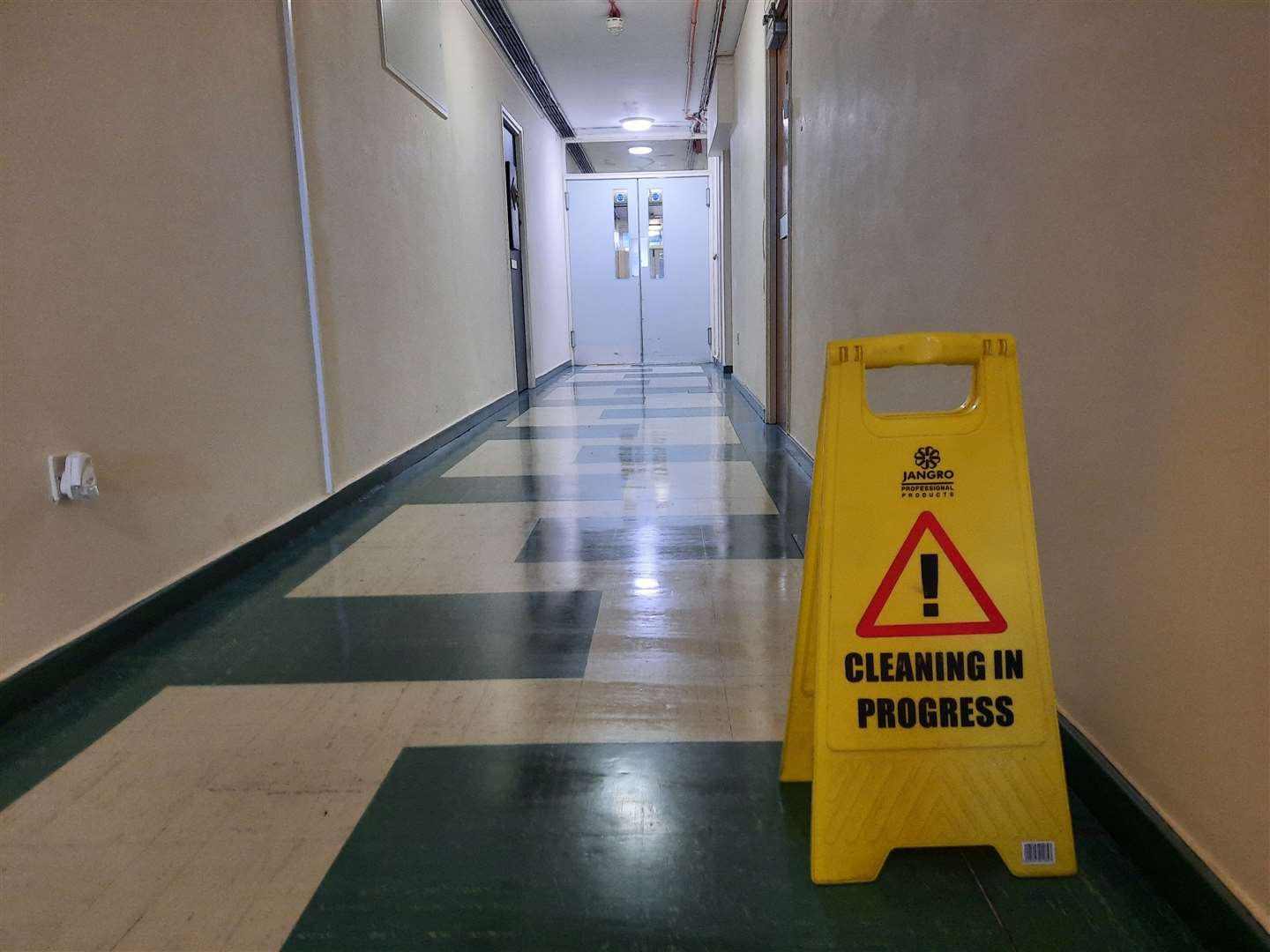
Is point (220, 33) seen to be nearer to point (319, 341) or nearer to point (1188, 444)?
point (319, 341)

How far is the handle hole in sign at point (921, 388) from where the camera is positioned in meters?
1.76

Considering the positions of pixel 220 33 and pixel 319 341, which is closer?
pixel 220 33

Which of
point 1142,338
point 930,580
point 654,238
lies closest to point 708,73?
point 654,238

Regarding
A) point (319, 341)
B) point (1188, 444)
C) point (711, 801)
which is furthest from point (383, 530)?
point (1188, 444)

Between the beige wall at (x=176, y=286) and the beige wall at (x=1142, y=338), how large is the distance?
6.38ft

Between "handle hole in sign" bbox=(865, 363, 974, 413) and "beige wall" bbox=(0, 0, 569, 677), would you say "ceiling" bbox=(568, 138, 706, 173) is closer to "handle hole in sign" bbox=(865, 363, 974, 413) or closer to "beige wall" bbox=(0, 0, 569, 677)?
"beige wall" bbox=(0, 0, 569, 677)

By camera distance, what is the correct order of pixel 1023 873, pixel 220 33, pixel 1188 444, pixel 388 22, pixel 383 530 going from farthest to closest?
pixel 388 22 < pixel 383 530 < pixel 220 33 < pixel 1023 873 < pixel 1188 444

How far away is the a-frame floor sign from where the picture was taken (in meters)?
1.06

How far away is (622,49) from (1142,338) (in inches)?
281

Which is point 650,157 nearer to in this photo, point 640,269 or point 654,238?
point 654,238

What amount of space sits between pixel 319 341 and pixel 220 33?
3.53ft

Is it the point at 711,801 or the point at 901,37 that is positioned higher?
the point at 901,37

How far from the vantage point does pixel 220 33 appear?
8.14ft

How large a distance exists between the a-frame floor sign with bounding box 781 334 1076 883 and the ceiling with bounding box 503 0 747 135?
6056 mm
